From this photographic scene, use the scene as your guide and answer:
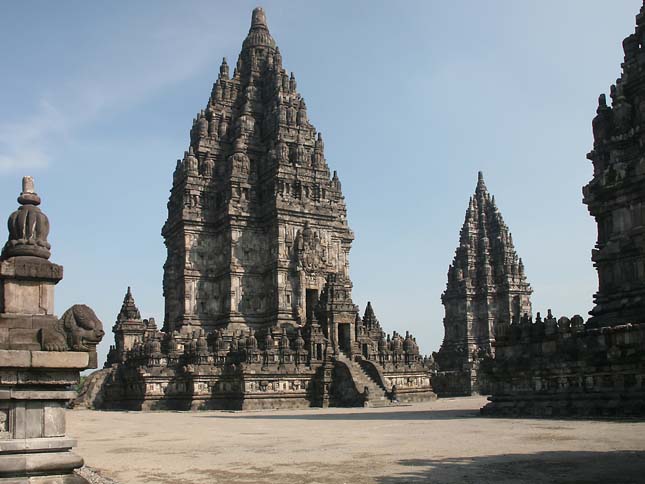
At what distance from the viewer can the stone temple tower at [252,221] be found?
47.8 m

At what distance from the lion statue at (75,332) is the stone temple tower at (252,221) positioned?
1427 inches

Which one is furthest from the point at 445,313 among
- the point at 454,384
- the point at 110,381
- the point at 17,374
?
the point at 17,374

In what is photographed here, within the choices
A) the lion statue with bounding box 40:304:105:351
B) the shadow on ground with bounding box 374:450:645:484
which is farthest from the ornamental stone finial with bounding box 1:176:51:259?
the shadow on ground with bounding box 374:450:645:484

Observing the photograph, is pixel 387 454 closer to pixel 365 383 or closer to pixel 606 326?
pixel 606 326

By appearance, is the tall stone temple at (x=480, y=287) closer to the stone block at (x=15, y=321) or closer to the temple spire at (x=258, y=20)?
the temple spire at (x=258, y=20)

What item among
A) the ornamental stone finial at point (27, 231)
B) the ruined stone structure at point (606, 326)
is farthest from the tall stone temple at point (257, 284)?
the ornamental stone finial at point (27, 231)

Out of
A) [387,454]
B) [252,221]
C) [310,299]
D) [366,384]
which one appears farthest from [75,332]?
[252,221]

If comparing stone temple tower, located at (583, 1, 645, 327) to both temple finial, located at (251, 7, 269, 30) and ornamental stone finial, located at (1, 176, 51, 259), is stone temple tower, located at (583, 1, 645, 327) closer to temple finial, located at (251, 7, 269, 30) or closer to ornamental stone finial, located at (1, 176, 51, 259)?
ornamental stone finial, located at (1, 176, 51, 259)

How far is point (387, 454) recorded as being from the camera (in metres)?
13.0

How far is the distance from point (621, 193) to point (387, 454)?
16449 mm

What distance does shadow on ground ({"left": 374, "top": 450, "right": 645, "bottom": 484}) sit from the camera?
9672 millimetres

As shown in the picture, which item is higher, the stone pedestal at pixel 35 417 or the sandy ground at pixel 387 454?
the stone pedestal at pixel 35 417

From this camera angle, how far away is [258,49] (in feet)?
187

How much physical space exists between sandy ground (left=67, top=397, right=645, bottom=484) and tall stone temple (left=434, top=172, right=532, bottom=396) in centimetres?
4911
